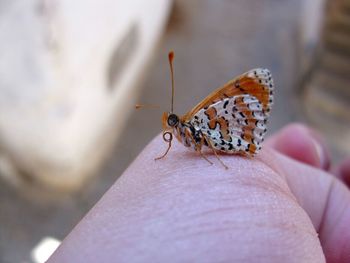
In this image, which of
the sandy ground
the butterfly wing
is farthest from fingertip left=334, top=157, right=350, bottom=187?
the sandy ground

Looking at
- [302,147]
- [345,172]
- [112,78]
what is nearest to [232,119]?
[302,147]

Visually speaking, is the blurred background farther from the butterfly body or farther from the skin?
the skin

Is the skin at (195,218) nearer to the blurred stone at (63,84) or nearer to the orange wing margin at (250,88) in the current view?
the orange wing margin at (250,88)

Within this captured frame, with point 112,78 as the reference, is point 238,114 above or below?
above

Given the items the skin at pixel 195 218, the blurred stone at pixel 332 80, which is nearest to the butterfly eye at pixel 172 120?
the skin at pixel 195 218

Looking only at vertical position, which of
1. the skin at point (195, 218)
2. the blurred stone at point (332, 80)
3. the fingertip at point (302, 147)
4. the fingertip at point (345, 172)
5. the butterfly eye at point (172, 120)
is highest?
the butterfly eye at point (172, 120)

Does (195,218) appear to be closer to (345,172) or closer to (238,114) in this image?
(238,114)
